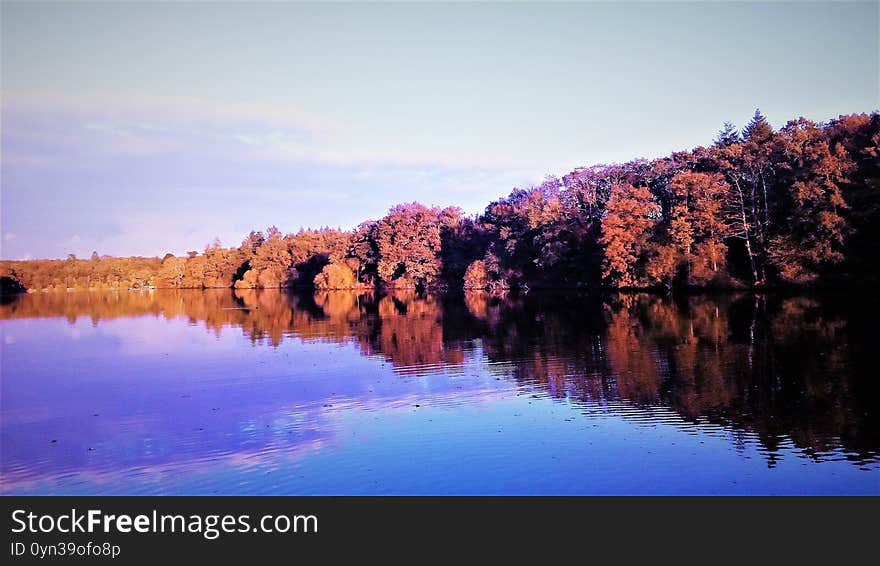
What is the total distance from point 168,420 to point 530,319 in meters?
25.4

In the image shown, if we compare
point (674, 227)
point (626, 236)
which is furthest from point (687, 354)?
point (626, 236)

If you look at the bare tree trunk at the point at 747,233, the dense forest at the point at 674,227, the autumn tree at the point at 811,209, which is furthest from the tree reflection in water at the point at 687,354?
the bare tree trunk at the point at 747,233

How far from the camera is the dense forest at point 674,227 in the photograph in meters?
48.9

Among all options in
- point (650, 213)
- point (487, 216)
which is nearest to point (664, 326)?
point (650, 213)

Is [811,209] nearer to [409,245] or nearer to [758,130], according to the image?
[758,130]

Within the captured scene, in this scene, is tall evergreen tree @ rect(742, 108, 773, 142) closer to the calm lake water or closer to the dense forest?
the dense forest

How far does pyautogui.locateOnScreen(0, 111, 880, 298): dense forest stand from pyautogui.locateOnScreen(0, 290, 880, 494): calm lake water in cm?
2561

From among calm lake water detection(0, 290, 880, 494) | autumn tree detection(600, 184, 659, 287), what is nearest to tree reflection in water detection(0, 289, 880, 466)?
calm lake water detection(0, 290, 880, 494)

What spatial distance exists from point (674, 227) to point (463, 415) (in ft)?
163

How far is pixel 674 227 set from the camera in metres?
58.0

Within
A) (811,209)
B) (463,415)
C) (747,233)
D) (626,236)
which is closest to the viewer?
(463,415)

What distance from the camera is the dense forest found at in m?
48.9

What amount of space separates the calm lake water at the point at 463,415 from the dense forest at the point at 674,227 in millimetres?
25614
